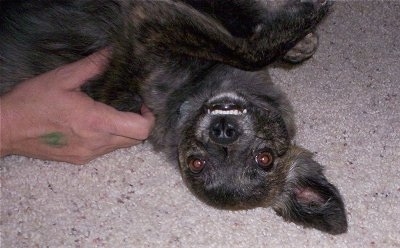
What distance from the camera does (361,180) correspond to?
7.67 feet

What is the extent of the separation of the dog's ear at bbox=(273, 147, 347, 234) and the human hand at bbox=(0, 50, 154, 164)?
0.68 meters

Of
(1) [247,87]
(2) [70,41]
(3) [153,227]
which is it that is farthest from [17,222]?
(1) [247,87]

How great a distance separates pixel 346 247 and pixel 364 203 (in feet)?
0.69

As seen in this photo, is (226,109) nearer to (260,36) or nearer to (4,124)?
(260,36)

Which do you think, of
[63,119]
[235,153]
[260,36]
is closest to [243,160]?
[235,153]

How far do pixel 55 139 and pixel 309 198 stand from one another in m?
1.12

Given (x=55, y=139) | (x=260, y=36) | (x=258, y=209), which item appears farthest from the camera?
(x=258, y=209)

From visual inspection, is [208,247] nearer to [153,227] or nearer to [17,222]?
[153,227]

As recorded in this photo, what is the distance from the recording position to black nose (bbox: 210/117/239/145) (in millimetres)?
2158

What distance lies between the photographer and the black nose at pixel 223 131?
85.0 inches

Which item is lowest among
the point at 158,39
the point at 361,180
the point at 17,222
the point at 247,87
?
the point at 17,222

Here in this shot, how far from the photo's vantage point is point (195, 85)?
237cm

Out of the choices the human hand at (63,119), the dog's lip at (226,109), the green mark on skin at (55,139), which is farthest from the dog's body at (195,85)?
the green mark on skin at (55,139)

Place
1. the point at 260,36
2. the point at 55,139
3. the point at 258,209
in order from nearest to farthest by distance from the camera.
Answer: the point at 260,36 < the point at 55,139 < the point at 258,209
